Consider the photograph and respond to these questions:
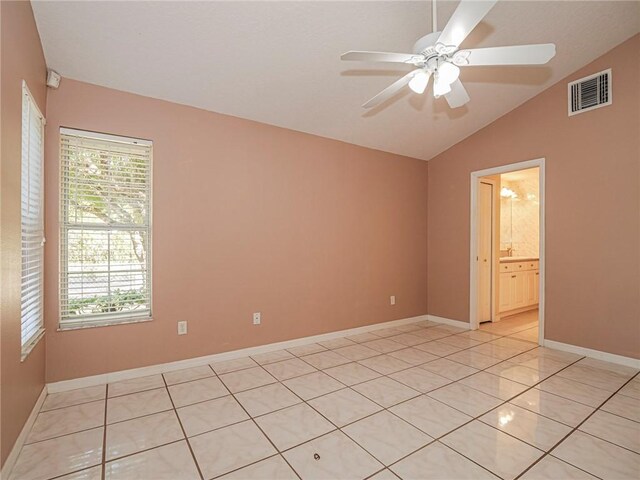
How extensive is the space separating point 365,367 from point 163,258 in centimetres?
219

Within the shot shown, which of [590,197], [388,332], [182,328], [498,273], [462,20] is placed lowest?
[388,332]

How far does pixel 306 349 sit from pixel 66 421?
2186 millimetres

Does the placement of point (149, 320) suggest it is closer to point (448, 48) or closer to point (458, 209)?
point (448, 48)

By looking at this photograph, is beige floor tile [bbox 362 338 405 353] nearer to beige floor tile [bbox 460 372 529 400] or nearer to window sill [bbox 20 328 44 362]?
beige floor tile [bbox 460 372 529 400]

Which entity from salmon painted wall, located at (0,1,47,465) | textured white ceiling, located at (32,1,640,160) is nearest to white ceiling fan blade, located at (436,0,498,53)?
textured white ceiling, located at (32,1,640,160)

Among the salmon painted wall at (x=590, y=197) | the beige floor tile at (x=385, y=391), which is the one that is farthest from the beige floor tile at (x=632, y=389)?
the beige floor tile at (x=385, y=391)

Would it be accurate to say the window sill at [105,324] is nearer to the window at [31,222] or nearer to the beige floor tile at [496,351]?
the window at [31,222]

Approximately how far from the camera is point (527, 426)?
2.18m

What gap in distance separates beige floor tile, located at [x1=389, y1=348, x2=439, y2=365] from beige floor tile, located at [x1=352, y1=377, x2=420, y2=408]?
582mm

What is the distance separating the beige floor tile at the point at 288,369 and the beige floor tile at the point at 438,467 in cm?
137

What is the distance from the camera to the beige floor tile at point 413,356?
3.38 metres

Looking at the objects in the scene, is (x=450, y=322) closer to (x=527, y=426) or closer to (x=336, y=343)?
(x=336, y=343)

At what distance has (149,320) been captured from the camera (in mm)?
2973

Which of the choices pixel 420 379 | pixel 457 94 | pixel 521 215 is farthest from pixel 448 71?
pixel 521 215
